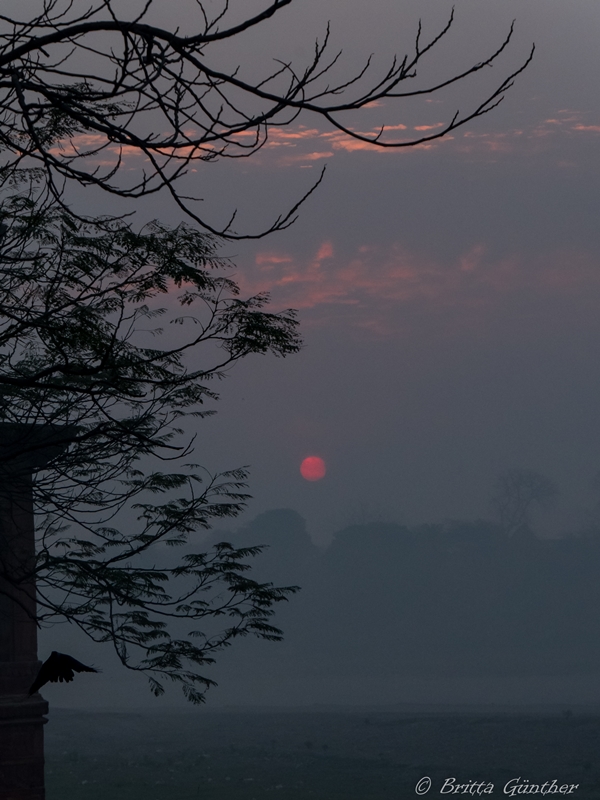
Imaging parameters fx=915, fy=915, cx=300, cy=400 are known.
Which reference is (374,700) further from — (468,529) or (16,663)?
(16,663)

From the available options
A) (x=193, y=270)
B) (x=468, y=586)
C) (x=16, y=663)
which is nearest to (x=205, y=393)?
(x=193, y=270)

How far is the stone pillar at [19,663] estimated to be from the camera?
39.5 feet

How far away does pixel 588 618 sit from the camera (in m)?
→ 74.5

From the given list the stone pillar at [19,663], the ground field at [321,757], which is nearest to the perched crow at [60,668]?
the stone pillar at [19,663]

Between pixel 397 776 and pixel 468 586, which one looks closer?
pixel 397 776

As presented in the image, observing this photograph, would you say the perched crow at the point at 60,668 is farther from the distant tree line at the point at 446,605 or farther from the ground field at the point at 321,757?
the distant tree line at the point at 446,605

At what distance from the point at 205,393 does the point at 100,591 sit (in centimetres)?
310

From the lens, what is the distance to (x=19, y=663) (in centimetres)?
1235

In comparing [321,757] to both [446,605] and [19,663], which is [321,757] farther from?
[446,605]

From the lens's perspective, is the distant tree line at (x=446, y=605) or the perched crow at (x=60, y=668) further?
the distant tree line at (x=446, y=605)

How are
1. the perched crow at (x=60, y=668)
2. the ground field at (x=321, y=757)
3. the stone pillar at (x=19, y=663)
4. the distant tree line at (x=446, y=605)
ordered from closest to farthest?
the perched crow at (x=60, y=668) → the stone pillar at (x=19, y=663) → the ground field at (x=321, y=757) → the distant tree line at (x=446, y=605)

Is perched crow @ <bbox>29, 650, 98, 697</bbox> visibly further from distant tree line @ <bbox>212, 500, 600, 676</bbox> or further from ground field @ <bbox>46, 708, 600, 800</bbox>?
distant tree line @ <bbox>212, 500, 600, 676</bbox>

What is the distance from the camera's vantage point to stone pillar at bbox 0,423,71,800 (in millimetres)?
12039

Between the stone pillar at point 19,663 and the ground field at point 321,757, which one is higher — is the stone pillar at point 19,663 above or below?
above
